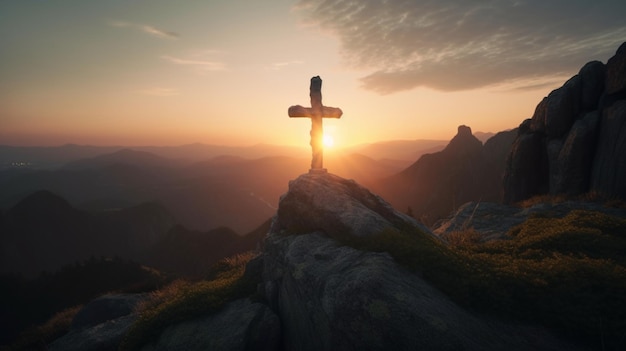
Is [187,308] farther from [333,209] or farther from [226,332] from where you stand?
[333,209]

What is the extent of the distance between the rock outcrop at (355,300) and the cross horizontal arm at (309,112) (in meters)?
6.38

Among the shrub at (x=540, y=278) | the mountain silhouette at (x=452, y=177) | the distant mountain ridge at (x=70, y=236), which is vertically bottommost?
the distant mountain ridge at (x=70, y=236)

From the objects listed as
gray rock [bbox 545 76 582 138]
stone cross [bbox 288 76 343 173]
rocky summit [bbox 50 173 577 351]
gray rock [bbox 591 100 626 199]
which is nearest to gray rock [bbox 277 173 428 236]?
rocky summit [bbox 50 173 577 351]

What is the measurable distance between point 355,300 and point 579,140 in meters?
21.4

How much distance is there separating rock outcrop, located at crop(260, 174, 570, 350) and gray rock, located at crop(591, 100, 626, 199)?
15.1 metres

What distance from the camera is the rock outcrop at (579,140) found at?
17.3 m

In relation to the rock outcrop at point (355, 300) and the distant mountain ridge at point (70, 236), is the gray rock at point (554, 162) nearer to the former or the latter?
the rock outcrop at point (355, 300)

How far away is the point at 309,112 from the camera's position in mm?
15109

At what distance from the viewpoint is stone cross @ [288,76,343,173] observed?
592 inches

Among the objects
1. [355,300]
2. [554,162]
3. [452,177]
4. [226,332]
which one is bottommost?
[452,177]

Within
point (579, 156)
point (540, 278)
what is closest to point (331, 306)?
point (540, 278)

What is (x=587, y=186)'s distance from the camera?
19094mm

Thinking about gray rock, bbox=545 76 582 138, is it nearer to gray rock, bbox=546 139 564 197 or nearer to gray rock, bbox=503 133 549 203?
gray rock, bbox=546 139 564 197

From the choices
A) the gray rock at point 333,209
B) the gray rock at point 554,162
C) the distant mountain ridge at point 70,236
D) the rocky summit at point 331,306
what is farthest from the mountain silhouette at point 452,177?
the rocky summit at point 331,306
